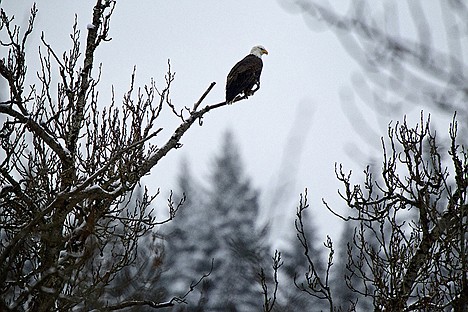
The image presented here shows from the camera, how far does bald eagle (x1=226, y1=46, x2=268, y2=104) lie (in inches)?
389

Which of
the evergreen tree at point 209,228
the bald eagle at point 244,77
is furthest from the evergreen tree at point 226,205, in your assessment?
the bald eagle at point 244,77

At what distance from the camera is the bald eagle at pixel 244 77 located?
988cm

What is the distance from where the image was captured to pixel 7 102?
5.93 m

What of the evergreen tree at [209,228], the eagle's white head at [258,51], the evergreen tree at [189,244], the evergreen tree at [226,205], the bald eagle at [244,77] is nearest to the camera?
the bald eagle at [244,77]

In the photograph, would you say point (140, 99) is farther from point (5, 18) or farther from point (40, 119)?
point (5, 18)

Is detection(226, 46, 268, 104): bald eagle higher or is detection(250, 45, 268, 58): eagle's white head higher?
detection(250, 45, 268, 58): eagle's white head

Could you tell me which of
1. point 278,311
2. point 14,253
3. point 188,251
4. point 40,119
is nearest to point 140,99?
point 40,119

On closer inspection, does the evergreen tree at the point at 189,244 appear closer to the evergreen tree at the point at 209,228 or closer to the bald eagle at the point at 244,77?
the evergreen tree at the point at 209,228

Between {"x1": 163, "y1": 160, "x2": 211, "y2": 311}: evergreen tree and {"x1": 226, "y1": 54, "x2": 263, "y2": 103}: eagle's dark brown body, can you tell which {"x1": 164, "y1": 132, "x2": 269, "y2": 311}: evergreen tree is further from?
{"x1": 226, "y1": 54, "x2": 263, "y2": 103}: eagle's dark brown body

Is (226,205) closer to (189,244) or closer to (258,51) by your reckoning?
(189,244)

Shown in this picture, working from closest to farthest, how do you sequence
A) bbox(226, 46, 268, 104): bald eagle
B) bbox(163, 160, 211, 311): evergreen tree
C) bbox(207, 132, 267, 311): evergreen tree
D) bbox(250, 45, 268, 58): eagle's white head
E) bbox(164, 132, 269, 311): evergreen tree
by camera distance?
bbox(226, 46, 268, 104): bald eagle, bbox(250, 45, 268, 58): eagle's white head, bbox(207, 132, 267, 311): evergreen tree, bbox(164, 132, 269, 311): evergreen tree, bbox(163, 160, 211, 311): evergreen tree

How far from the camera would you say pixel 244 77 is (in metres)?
10.3

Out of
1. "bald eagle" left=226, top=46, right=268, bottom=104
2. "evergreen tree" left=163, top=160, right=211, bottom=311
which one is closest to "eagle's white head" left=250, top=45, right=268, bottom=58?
"bald eagle" left=226, top=46, right=268, bottom=104

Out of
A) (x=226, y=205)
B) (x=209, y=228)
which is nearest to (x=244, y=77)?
(x=226, y=205)
